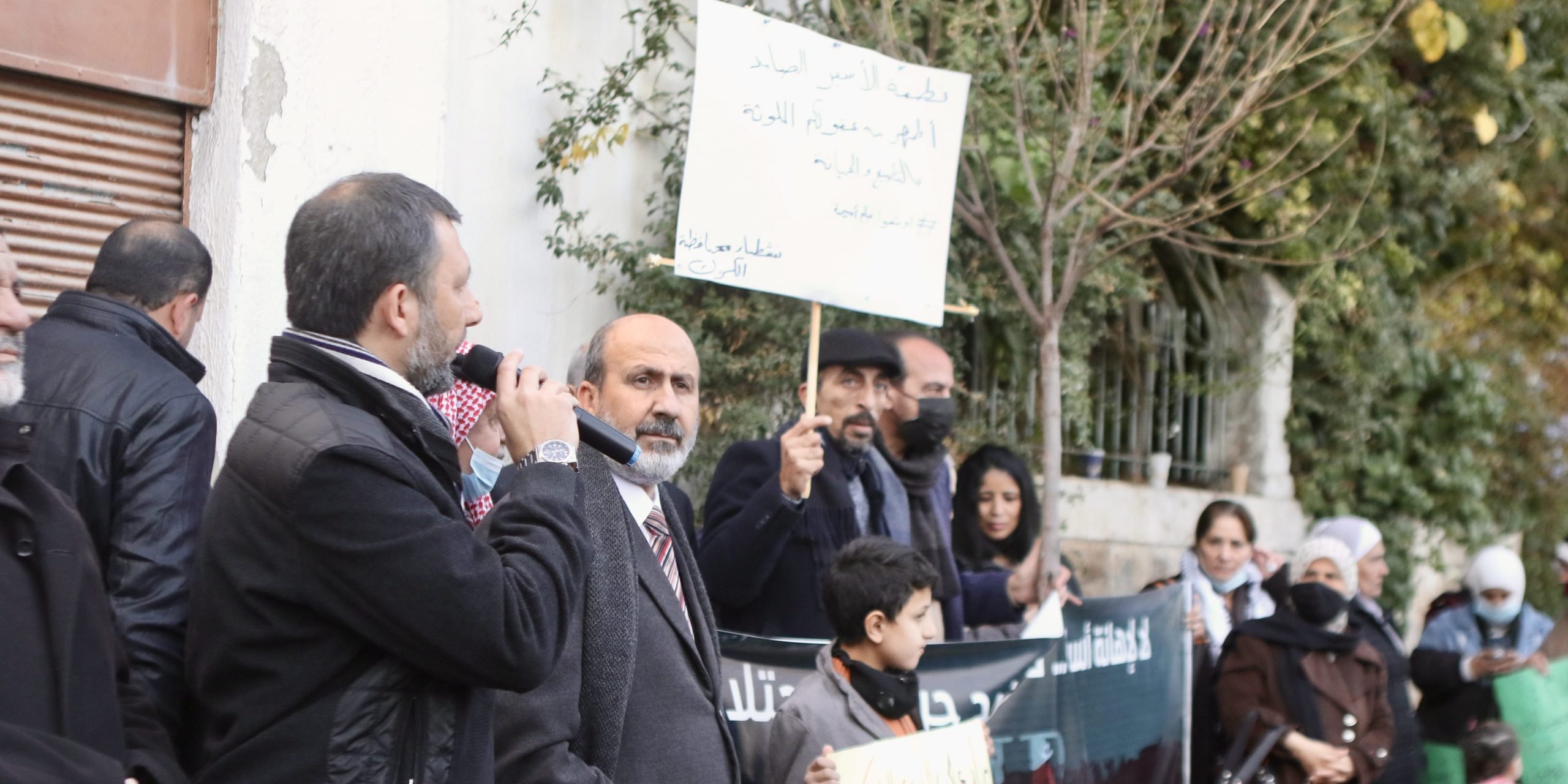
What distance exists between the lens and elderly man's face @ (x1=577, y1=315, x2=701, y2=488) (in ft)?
11.5

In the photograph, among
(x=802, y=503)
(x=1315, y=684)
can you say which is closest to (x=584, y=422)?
(x=802, y=503)

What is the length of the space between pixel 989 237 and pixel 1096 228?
1.53ft

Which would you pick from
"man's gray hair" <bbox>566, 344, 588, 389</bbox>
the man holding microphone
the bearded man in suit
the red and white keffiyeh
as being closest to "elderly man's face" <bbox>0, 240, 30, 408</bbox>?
the man holding microphone

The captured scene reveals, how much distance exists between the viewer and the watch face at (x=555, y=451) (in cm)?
271

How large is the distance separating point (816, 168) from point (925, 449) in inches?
41.2

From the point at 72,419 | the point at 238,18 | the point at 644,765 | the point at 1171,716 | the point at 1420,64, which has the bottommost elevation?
the point at 1171,716

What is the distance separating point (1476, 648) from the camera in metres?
7.19

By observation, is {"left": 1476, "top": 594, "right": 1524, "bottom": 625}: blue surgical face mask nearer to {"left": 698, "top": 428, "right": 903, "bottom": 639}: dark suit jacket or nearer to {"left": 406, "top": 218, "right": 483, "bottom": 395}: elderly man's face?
{"left": 698, "top": 428, "right": 903, "bottom": 639}: dark suit jacket

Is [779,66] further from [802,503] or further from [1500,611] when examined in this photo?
[1500,611]

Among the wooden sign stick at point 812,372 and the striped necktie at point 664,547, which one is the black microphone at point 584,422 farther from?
the wooden sign stick at point 812,372

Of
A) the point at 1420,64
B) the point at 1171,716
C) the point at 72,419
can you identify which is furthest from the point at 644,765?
the point at 1420,64

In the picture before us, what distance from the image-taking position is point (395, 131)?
593cm

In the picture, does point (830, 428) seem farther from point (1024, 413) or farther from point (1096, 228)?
point (1024, 413)

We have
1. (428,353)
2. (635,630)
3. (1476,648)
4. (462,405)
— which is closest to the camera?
(428,353)
